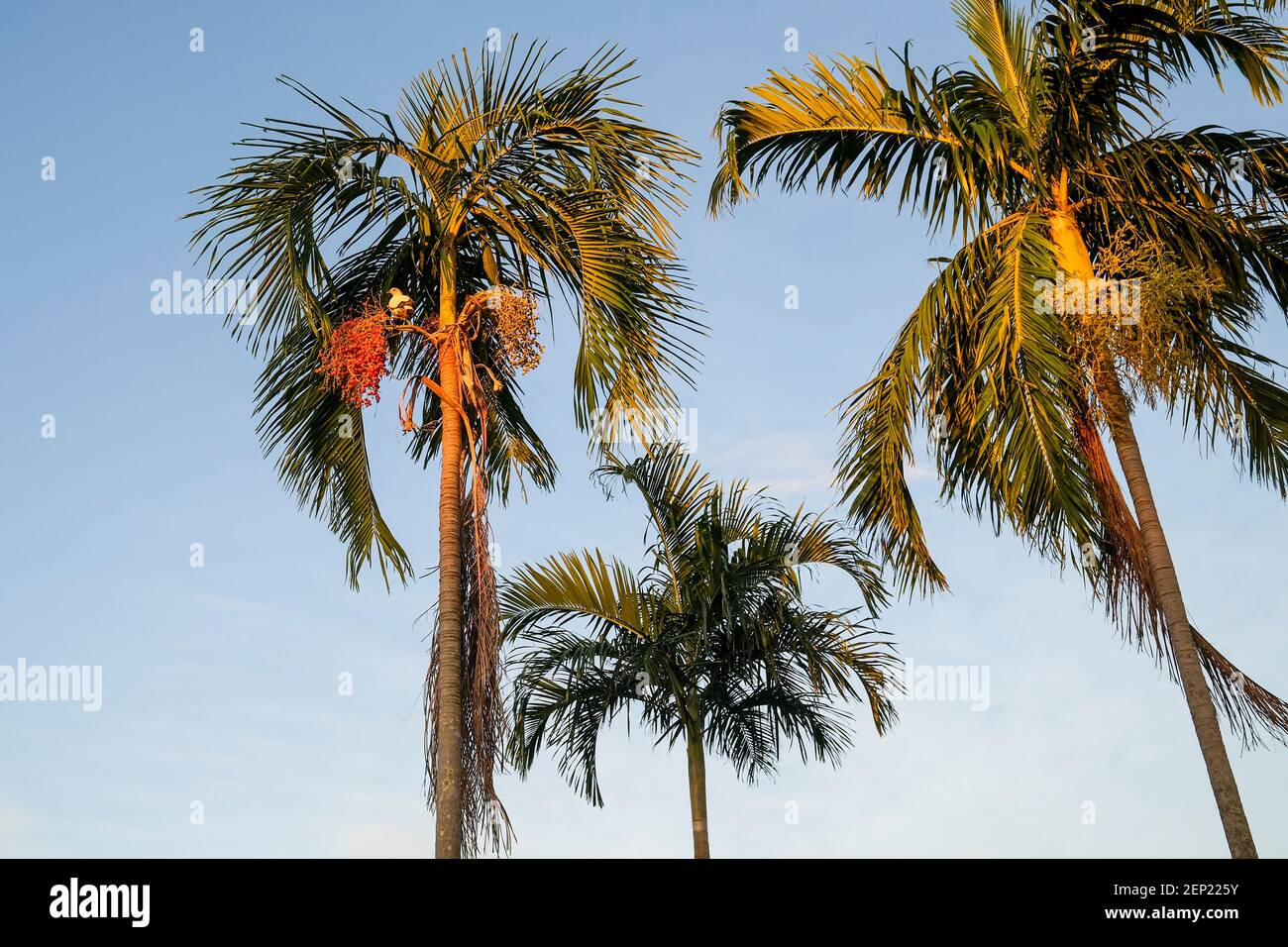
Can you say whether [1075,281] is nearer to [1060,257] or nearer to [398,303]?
[1060,257]

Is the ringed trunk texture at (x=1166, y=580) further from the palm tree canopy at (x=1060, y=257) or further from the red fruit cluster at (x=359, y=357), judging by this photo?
the red fruit cluster at (x=359, y=357)

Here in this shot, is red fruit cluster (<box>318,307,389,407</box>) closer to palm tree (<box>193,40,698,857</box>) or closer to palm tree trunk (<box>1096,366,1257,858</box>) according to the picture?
palm tree (<box>193,40,698,857</box>)

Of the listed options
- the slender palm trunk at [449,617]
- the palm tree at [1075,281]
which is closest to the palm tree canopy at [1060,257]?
the palm tree at [1075,281]

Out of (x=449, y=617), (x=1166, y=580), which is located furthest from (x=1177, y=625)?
(x=449, y=617)

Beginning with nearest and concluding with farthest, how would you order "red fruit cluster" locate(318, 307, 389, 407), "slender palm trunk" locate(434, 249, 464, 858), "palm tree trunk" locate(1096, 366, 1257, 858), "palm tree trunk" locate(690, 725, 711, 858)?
"slender palm trunk" locate(434, 249, 464, 858) < "palm tree trunk" locate(1096, 366, 1257, 858) < "red fruit cluster" locate(318, 307, 389, 407) < "palm tree trunk" locate(690, 725, 711, 858)

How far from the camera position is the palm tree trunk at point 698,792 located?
11242 millimetres

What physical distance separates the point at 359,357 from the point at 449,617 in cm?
199

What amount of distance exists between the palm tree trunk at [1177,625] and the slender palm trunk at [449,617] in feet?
15.5

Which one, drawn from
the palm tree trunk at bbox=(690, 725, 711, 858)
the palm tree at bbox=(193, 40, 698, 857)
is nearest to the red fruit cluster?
the palm tree at bbox=(193, 40, 698, 857)

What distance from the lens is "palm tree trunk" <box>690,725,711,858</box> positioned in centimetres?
1124

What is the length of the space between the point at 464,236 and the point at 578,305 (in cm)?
103

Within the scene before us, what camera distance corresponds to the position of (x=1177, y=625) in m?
8.17
